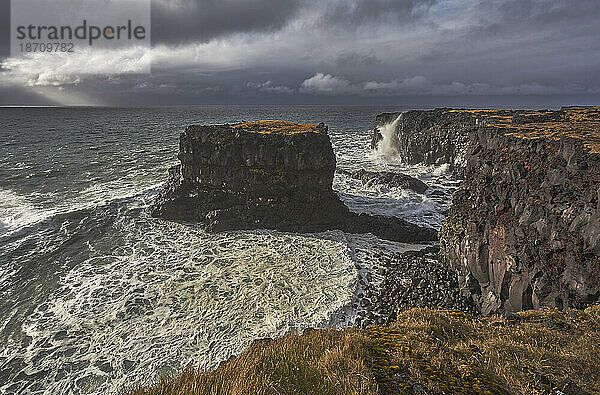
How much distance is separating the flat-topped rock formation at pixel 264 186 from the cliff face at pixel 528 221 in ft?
30.8

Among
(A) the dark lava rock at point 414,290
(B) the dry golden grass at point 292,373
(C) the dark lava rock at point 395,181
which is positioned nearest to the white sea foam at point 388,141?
(C) the dark lava rock at point 395,181

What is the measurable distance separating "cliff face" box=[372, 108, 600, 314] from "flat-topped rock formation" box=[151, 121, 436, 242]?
939cm

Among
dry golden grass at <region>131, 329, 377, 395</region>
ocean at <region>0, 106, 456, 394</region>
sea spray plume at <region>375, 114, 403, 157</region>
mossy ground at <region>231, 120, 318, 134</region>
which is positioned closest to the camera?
dry golden grass at <region>131, 329, 377, 395</region>

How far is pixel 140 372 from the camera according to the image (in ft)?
51.3

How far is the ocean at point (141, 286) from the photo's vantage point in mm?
16422

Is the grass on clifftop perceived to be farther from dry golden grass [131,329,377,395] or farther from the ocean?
the ocean

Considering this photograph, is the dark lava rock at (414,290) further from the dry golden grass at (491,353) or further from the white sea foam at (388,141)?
the white sea foam at (388,141)

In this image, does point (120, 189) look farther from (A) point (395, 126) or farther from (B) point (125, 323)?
(A) point (395, 126)

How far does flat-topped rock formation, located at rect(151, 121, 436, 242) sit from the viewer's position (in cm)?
3222

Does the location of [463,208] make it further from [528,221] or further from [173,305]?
[173,305]

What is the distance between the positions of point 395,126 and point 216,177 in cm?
5118

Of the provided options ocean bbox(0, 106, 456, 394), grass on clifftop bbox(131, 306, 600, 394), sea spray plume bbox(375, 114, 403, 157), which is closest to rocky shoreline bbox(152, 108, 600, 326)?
ocean bbox(0, 106, 456, 394)

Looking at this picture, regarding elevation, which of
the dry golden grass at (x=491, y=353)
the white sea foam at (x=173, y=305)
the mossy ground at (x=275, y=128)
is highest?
the mossy ground at (x=275, y=128)

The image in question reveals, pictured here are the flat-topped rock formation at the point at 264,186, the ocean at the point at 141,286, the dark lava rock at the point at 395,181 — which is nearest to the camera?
the ocean at the point at 141,286
